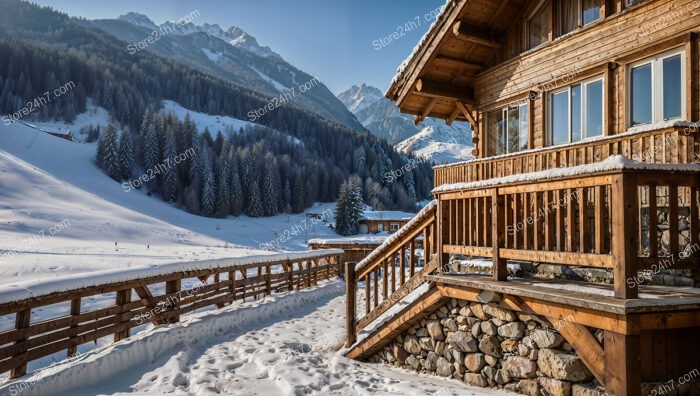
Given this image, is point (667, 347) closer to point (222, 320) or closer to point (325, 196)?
point (222, 320)

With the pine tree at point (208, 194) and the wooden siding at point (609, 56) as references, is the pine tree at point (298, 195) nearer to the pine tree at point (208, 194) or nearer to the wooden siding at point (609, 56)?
the pine tree at point (208, 194)

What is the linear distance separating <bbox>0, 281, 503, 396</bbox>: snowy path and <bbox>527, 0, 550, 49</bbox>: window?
7963 mm

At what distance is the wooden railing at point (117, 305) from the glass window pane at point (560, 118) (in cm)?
811

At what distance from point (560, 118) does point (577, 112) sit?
1.42ft

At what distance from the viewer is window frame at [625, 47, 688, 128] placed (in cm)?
686

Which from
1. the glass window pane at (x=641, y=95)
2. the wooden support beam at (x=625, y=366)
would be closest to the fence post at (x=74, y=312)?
the wooden support beam at (x=625, y=366)

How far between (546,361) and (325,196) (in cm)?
8287

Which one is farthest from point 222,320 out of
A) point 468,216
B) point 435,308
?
point 468,216

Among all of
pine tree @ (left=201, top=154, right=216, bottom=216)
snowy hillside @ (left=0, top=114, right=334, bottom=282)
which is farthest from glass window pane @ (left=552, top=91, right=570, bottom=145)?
pine tree @ (left=201, top=154, right=216, bottom=216)

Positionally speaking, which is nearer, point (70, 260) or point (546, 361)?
point (546, 361)

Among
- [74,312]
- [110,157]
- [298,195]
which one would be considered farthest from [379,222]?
[74,312]

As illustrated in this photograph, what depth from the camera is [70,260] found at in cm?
1997

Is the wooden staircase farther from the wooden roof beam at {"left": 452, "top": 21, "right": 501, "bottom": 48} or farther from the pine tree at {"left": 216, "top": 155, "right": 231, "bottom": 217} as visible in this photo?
the pine tree at {"left": 216, "top": 155, "right": 231, "bottom": 217}

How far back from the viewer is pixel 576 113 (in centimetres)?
885
